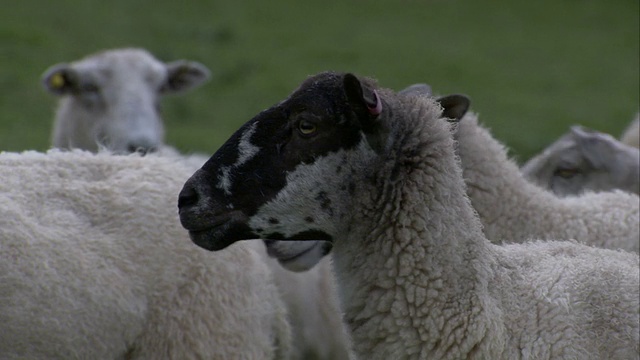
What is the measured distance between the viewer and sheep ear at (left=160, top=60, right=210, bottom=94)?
902 cm

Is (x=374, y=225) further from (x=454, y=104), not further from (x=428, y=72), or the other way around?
(x=428, y=72)

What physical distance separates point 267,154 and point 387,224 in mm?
485

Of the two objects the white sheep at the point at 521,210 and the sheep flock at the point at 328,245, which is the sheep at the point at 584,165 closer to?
the sheep flock at the point at 328,245

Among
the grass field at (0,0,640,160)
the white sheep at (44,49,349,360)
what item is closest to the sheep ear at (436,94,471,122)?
the white sheep at (44,49,349,360)

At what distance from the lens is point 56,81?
814cm

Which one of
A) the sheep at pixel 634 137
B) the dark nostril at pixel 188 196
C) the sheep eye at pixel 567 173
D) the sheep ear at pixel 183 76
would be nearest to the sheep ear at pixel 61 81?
the sheep ear at pixel 183 76

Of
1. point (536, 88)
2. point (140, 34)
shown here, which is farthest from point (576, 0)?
point (140, 34)

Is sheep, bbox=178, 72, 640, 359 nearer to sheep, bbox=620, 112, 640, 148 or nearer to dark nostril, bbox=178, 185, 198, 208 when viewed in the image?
dark nostril, bbox=178, 185, 198, 208

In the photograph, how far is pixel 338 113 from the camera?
11.7ft

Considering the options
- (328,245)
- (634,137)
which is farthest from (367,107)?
(634,137)

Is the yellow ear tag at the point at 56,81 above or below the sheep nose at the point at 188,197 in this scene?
above

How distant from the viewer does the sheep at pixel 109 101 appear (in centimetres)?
778

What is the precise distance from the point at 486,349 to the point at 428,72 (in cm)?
1573

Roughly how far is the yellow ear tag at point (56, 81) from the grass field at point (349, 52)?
447 centimetres
